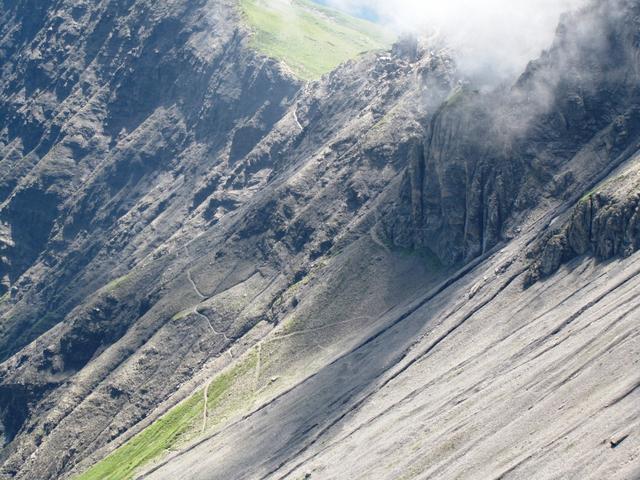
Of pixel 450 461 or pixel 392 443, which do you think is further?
pixel 392 443

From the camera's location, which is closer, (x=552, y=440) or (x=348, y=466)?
(x=552, y=440)

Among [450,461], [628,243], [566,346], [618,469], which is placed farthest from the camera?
[628,243]

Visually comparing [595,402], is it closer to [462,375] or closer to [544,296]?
[462,375]

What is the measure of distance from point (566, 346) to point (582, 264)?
129 ft

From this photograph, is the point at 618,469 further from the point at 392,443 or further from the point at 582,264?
the point at 582,264

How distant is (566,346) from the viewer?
528 feet

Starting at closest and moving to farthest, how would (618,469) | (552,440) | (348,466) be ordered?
(618,469) < (552,440) < (348,466)

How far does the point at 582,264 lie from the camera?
7712 inches

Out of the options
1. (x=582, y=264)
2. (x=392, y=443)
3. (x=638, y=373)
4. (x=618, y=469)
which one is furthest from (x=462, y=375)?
(x=618, y=469)

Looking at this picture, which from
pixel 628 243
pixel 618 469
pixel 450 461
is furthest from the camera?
pixel 628 243

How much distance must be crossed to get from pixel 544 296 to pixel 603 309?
2957cm

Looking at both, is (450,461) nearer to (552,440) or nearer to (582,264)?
(552,440)

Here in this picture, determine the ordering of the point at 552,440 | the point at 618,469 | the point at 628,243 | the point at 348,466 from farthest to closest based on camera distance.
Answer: the point at 628,243 < the point at 348,466 < the point at 552,440 < the point at 618,469

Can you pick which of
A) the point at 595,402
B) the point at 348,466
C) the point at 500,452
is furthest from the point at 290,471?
the point at 595,402
